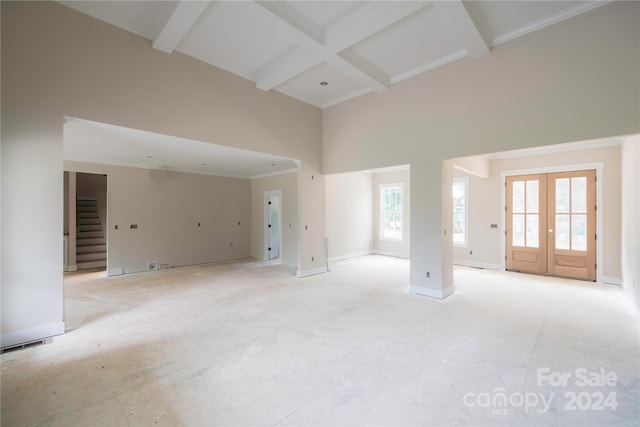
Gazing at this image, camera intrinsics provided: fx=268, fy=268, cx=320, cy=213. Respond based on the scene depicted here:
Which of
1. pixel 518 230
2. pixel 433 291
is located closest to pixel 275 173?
pixel 433 291

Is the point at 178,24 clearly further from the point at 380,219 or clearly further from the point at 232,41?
the point at 380,219

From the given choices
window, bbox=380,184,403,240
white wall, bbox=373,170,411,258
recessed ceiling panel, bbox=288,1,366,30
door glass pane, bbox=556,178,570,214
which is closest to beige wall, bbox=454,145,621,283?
door glass pane, bbox=556,178,570,214

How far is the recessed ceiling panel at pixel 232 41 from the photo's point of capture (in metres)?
3.23

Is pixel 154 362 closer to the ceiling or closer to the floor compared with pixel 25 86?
closer to the floor

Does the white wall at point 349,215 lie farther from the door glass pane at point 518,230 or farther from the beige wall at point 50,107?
the beige wall at point 50,107

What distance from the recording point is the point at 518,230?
6156 mm

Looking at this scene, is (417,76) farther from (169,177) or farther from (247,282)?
(169,177)

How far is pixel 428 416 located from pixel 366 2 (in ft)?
12.9

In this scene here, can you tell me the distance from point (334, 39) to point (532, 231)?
5.82m

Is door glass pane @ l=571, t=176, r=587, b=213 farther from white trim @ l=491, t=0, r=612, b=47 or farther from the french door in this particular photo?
white trim @ l=491, t=0, r=612, b=47

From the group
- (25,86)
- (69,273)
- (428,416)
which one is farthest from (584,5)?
(69,273)

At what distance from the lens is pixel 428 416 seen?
1847 millimetres

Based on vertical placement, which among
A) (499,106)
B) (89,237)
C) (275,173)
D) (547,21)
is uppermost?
(547,21)

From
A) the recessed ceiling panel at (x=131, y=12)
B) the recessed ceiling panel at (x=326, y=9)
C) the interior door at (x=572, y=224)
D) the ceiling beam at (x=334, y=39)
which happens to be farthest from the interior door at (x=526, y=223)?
the recessed ceiling panel at (x=131, y=12)
